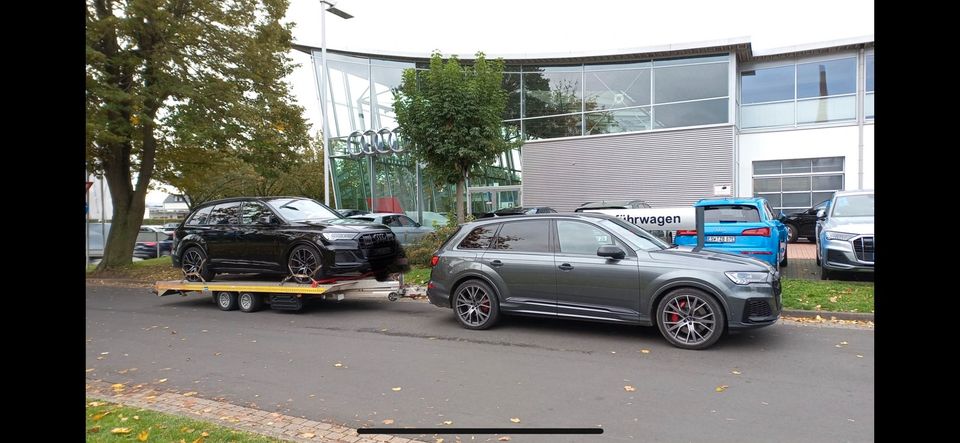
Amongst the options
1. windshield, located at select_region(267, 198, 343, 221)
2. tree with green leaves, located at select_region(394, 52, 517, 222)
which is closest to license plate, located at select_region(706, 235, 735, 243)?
tree with green leaves, located at select_region(394, 52, 517, 222)

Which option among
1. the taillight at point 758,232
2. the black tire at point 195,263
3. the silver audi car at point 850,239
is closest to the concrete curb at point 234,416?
the black tire at point 195,263

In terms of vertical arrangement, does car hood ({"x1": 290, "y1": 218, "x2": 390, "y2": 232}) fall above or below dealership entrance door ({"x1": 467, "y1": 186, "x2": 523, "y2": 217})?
below

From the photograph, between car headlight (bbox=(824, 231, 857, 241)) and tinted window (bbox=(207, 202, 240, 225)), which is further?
tinted window (bbox=(207, 202, 240, 225))

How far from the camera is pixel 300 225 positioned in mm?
9594

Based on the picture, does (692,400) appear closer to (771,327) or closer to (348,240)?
(771,327)

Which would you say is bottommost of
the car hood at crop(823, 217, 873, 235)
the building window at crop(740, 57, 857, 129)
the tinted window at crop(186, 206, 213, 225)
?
the car hood at crop(823, 217, 873, 235)

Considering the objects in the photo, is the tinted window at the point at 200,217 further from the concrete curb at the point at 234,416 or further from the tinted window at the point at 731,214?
the tinted window at the point at 731,214

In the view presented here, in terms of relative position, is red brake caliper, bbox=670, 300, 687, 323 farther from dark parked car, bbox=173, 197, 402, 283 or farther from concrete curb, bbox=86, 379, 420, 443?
dark parked car, bbox=173, 197, 402, 283

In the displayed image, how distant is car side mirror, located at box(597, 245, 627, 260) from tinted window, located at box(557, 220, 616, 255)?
0.70 feet

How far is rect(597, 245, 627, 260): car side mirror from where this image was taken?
7.04 metres

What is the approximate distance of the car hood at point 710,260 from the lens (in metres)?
6.64

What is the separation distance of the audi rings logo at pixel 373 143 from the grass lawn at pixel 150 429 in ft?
69.6

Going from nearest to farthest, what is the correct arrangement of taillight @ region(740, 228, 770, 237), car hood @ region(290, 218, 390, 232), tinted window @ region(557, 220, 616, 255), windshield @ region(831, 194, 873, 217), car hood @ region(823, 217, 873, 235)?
tinted window @ region(557, 220, 616, 255) → car hood @ region(290, 218, 390, 232) → car hood @ region(823, 217, 873, 235) → taillight @ region(740, 228, 770, 237) → windshield @ region(831, 194, 873, 217)

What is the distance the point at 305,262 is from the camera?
952 cm
